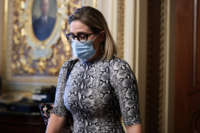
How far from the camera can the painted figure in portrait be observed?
11.0ft

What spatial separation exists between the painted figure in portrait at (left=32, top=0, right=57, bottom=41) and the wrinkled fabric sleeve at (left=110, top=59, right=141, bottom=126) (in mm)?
2098

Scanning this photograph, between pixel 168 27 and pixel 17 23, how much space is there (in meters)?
2.06

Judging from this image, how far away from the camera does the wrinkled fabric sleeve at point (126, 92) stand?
4.64ft

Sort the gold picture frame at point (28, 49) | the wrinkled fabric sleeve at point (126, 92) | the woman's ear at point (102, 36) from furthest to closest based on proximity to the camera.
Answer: the gold picture frame at point (28, 49) < the woman's ear at point (102, 36) < the wrinkled fabric sleeve at point (126, 92)

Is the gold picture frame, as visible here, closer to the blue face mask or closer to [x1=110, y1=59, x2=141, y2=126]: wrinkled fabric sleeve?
the blue face mask

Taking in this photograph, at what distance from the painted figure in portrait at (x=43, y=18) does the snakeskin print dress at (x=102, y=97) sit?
1.95 metres

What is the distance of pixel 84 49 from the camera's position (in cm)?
152

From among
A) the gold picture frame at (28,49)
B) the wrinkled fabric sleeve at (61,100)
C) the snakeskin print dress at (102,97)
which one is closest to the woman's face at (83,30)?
the snakeskin print dress at (102,97)

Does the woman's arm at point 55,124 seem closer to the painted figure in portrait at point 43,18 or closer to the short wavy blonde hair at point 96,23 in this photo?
the short wavy blonde hair at point 96,23

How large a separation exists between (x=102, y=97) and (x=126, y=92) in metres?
0.14

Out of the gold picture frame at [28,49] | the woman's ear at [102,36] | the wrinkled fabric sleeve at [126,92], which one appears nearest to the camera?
the wrinkled fabric sleeve at [126,92]

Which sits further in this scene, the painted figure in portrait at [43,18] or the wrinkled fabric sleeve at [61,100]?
the painted figure in portrait at [43,18]

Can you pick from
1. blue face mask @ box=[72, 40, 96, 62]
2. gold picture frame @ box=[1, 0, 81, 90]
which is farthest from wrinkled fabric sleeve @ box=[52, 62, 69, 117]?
gold picture frame @ box=[1, 0, 81, 90]

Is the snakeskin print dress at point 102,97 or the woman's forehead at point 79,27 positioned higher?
the woman's forehead at point 79,27
